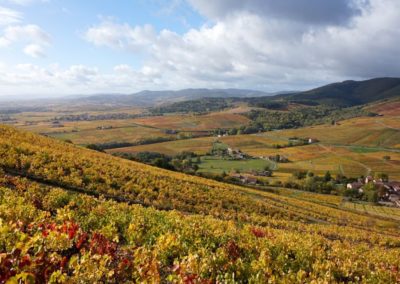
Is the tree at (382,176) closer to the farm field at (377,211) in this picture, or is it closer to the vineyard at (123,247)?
the farm field at (377,211)

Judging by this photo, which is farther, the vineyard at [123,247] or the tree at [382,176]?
the tree at [382,176]

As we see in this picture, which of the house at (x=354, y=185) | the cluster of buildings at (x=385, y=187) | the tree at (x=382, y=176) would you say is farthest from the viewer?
the tree at (x=382, y=176)

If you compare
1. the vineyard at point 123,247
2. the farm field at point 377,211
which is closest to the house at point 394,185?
the farm field at point 377,211

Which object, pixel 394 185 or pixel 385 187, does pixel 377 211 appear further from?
pixel 394 185

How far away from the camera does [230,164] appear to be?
562 feet

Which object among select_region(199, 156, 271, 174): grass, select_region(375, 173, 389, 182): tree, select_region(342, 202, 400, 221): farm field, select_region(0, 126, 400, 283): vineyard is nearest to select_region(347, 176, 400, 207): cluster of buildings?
select_region(375, 173, 389, 182): tree

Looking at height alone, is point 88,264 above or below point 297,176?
above

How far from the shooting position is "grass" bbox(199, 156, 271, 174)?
15680 cm

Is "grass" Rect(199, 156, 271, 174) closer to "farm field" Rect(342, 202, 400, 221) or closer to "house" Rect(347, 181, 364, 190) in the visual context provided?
"house" Rect(347, 181, 364, 190)

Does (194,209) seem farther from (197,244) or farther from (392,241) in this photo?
(392,241)

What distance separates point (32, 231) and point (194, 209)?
20848mm

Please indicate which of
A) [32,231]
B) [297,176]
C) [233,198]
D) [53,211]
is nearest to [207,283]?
[32,231]

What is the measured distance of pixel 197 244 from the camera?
12414 mm

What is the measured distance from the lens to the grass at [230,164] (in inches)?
6173
